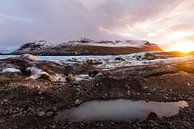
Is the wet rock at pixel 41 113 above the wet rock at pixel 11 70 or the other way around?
the other way around

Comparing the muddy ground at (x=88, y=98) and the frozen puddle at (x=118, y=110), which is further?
the frozen puddle at (x=118, y=110)

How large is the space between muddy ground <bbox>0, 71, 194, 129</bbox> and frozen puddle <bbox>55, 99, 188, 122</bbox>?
49cm

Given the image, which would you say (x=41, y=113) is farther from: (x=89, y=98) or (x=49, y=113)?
(x=89, y=98)

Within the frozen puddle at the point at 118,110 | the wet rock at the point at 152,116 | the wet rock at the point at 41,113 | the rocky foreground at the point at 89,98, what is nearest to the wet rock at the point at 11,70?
the rocky foreground at the point at 89,98

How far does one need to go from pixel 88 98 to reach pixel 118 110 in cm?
274

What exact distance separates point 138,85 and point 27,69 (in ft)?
50.1

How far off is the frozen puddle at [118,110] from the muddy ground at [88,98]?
49 centimetres

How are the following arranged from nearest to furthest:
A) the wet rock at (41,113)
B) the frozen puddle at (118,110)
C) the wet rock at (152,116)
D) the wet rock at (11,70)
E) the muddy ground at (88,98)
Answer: the muddy ground at (88,98)
the wet rock at (152,116)
the frozen puddle at (118,110)
the wet rock at (41,113)
the wet rock at (11,70)

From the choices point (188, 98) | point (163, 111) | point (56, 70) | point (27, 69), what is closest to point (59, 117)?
point (163, 111)

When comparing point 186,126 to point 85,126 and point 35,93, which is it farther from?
point 35,93

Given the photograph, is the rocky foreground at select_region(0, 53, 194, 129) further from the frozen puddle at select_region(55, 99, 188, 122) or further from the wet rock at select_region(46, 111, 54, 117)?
the frozen puddle at select_region(55, 99, 188, 122)

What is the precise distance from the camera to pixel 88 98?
57.1ft

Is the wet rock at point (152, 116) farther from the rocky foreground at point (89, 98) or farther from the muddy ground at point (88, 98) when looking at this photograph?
the muddy ground at point (88, 98)

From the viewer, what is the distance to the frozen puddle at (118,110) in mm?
14055
